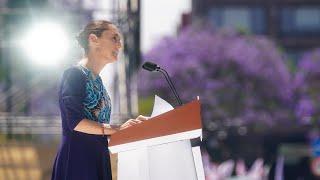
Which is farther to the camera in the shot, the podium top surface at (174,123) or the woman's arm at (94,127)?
the woman's arm at (94,127)

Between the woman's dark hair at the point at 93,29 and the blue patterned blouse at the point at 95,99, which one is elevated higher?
the woman's dark hair at the point at 93,29

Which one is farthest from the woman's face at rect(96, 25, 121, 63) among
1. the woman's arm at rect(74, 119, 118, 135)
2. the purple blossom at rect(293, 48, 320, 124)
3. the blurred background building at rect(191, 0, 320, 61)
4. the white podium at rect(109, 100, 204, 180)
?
the blurred background building at rect(191, 0, 320, 61)

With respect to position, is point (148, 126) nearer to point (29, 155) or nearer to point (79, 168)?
point (79, 168)

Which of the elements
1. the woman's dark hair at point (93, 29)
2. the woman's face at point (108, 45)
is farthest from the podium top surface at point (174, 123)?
the woman's dark hair at point (93, 29)

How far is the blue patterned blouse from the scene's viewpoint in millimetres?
4387

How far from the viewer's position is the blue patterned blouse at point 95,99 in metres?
4.39

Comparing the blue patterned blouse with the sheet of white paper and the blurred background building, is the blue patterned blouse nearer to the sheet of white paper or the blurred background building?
the sheet of white paper

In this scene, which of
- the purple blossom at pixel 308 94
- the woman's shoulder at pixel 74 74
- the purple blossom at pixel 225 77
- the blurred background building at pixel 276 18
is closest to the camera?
the woman's shoulder at pixel 74 74

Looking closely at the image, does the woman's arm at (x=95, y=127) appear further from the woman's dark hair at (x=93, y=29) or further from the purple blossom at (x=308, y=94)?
the purple blossom at (x=308, y=94)

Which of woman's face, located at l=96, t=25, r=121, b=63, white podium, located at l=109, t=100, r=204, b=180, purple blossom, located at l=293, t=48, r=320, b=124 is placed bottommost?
purple blossom, located at l=293, t=48, r=320, b=124

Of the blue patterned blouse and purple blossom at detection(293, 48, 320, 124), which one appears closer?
the blue patterned blouse

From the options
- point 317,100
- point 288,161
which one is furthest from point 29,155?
point 317,100

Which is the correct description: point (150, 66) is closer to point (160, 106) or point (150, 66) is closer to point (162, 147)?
point (160, 106)

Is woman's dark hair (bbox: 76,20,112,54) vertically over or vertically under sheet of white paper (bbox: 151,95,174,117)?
over
